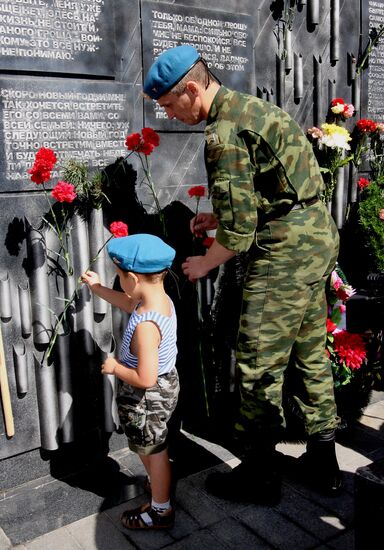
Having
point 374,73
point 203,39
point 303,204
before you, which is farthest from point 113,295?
point 374,73

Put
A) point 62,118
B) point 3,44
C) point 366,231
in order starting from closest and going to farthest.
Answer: point 3,44 → point 62,118 → point 366,231

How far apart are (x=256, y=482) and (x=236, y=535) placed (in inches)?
13.3

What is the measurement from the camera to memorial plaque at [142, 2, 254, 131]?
3.87 m

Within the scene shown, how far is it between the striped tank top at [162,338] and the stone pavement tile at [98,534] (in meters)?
0.84

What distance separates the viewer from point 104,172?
3.77 metres

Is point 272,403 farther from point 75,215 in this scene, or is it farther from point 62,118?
point 62,118

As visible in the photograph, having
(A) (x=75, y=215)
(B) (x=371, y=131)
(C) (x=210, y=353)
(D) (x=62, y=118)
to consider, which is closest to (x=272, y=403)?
(C) (x=210, y=353)

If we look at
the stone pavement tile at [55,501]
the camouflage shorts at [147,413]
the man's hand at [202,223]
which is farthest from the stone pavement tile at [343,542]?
the man's hand at [202,223]

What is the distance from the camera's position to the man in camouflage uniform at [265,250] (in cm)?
301

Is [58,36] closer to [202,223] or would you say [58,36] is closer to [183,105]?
[183,105]

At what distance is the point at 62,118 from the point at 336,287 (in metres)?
1.98

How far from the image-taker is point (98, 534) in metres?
3.17

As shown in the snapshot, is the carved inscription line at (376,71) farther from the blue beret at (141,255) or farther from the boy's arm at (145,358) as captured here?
the boy's arm at (145,358)

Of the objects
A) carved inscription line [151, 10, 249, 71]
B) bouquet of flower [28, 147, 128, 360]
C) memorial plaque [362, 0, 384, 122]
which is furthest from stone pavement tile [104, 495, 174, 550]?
memorial plaque [362, 0, 384, 122]
